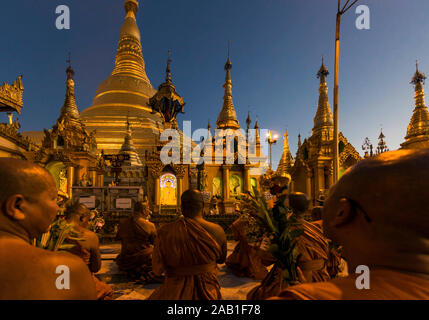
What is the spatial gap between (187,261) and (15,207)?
2.64m

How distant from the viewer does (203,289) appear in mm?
3711

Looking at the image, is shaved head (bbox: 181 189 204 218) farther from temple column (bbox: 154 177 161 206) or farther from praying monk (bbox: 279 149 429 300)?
temple column (bbox: 154 177 161 206)

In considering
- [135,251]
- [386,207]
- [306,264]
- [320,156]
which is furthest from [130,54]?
[386,207]

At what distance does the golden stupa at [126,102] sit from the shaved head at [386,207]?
26232 millimetres

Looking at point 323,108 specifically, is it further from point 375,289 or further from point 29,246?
point 29,246

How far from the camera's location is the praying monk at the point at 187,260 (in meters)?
3.64

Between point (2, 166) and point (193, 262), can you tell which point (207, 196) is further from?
point (2, 166)

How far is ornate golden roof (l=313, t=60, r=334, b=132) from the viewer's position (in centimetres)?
2505

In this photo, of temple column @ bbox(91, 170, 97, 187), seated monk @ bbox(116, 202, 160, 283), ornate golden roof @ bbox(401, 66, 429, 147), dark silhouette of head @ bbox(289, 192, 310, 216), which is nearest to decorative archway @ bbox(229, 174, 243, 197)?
temple column @ bbox(91, 170, 97, 187)

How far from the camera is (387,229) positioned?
1.15m

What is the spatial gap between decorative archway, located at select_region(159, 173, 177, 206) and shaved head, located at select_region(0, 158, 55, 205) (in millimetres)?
18432

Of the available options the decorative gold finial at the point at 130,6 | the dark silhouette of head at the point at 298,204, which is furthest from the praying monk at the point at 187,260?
the decorative gold finial at the point at 130,6

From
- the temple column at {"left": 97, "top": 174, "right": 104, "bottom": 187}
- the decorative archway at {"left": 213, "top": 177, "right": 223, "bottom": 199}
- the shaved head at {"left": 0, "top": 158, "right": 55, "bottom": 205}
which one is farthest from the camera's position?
the decorative archway at {"left": 213, "top": 177, "right": 223, "bottom": 199}
